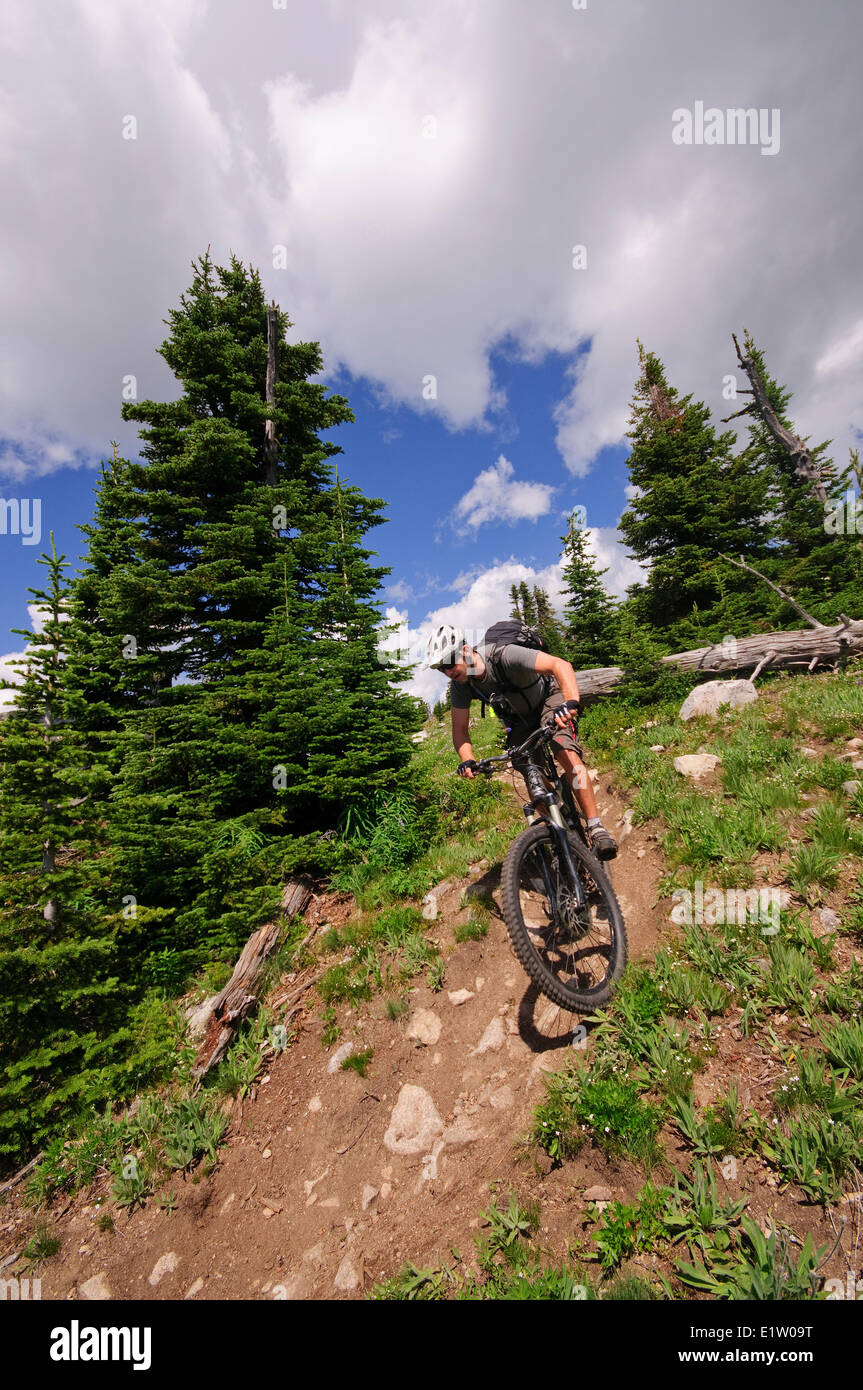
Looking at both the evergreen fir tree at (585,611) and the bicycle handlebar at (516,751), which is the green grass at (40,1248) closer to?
the bicycle handlebar at (516,751)

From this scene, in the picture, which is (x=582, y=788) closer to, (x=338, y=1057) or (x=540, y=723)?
(x=540, y=723)

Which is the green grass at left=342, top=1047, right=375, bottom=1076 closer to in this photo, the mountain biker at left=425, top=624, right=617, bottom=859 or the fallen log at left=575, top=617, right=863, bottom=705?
the mountain biker at left=425, top=624, right=617, bottom=859

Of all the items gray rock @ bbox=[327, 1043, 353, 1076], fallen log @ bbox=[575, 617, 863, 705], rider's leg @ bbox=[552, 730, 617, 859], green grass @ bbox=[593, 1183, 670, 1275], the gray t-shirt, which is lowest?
green grass @ bbox=[593, 1183, 670, 1275]

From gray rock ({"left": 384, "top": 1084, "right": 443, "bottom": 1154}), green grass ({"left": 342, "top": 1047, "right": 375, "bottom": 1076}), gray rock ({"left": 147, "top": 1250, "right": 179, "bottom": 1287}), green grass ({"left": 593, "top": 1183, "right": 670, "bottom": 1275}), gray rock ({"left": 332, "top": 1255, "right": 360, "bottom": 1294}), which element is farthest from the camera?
green grass ({"left": 342, "top": 1047, "right": 375, "bottom": 1076})

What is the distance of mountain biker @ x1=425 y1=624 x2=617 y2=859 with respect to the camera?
480cm

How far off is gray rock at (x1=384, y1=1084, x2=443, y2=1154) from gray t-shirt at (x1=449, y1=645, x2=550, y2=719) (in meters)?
3.92

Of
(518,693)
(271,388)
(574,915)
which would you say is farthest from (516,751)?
(271,388)

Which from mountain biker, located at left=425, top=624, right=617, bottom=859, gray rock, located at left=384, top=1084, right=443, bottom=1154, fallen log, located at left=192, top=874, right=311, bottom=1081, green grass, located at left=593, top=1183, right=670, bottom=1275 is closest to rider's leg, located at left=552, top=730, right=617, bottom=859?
mountain biker, located at left=425, top=624, right=617, bottom=859

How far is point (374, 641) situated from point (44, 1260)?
823 cm

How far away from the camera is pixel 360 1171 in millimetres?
4012

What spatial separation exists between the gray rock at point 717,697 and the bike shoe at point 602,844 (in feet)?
19.6

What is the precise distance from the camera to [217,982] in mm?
6117

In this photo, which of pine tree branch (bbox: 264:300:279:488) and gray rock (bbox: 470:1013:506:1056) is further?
pine tree branch (bbox: 264:300:279:488)

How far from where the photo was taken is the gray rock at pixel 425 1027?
4.84 m
